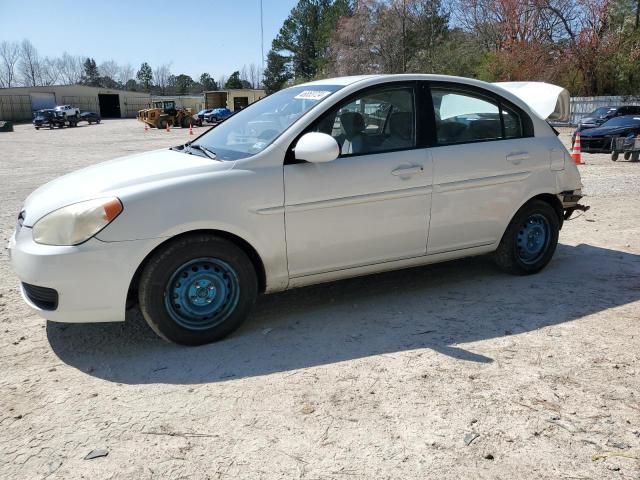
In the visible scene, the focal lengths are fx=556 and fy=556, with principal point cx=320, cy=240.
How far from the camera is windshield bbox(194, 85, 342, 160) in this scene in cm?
398

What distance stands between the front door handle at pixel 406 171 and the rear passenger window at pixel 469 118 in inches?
14.1

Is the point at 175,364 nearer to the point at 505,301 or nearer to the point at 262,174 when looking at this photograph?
the point at 262,174

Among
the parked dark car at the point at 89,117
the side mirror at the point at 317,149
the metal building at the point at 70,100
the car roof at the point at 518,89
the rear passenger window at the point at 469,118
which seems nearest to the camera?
the side mirror at the point at 317,149

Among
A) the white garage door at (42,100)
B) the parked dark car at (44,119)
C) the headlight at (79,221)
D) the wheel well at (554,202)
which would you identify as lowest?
the wheel well at (554,202)

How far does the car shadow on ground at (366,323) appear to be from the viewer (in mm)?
3480

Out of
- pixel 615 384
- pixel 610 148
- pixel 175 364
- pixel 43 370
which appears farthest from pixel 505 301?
pixel 610 148

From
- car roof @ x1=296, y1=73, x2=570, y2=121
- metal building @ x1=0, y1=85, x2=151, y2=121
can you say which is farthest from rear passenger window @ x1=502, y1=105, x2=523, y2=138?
metal building @ x1=0, y1=85, x2=151, y2=121

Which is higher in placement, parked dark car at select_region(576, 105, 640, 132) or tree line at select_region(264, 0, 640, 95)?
tree line at select_region(264, 0, 640, 95)

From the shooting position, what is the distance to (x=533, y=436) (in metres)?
2.71

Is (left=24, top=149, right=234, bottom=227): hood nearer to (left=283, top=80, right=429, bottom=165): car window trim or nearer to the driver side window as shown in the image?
(left=283, top=80, right=429, bottom=165): car window trim

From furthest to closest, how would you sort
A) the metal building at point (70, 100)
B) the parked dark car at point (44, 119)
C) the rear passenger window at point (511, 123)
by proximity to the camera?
the metal building at point (70, 100) → the parked dark car at point (44, 119) → the rear passenger window at point (511, 123)

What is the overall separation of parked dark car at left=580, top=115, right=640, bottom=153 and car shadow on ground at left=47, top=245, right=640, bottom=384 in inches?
478

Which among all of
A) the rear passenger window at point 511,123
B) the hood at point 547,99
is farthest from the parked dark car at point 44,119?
the rear passenger window at point 511,123

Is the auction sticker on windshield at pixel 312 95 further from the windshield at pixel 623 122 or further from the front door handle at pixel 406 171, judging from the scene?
the windshield at pixel 623 122
